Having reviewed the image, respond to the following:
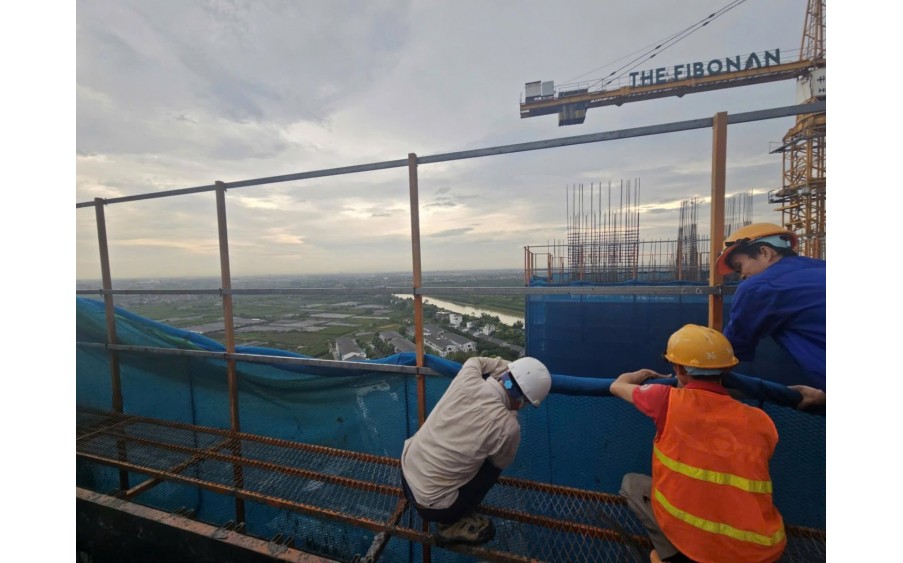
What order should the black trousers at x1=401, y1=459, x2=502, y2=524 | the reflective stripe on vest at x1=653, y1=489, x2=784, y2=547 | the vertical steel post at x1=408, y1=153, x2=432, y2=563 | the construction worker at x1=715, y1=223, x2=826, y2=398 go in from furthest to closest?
the vertical steel post at x1=408, y1=153, x2=432, y2=563 < the black trousers at x1=401, y1=459, x2=502, y2=524 < the construction worker at x1=715, y1=223, x2=826, y2=398 < the reflective stripe on vest at x1=653, y1=489, x2=784, y2=547

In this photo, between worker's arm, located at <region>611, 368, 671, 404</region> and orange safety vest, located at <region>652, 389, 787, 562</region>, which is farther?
worker's arm, located at <region>611, 368, 671, 404</region>

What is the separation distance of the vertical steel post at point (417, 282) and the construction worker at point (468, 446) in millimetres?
582

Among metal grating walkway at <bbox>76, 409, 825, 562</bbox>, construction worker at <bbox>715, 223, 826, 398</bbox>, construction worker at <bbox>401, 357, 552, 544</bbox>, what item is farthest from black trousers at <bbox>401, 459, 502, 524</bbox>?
construction worker at <bbox>715, 223, 826, 398</bbox>

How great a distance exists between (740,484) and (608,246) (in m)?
9.28

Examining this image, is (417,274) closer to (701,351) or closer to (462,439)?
(462,439)

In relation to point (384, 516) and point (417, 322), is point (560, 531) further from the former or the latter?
point (417, 322)

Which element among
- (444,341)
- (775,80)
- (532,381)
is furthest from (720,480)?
(775,80)

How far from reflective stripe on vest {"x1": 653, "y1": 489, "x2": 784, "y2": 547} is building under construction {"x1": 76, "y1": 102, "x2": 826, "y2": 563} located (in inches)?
25.3

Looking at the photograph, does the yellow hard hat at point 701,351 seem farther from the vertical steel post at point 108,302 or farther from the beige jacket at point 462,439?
the vertical steel post at point 108,302

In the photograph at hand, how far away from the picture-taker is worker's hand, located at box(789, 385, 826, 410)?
6.40ft

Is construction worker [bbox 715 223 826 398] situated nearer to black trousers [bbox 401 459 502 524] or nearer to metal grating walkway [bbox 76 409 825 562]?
metal grating walkway [bbox 76 409 825 562]

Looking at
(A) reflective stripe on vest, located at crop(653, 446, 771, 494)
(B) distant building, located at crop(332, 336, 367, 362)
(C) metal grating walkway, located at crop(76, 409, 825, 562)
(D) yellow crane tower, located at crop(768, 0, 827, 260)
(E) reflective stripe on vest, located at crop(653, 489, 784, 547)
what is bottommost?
(C) metal grating walkway, located at crop(76, 409, 825, 562)

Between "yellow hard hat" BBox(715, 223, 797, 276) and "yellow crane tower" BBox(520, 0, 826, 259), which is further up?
"yellow crane tower" BBox(520, 0, 826, 259)

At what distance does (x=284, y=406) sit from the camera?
332 centimetres
